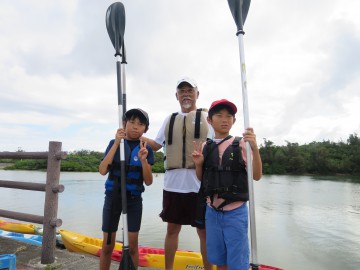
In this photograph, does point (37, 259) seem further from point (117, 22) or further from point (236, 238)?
point (117, 22)

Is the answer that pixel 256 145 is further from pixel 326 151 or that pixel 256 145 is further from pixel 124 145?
pixel 326 151

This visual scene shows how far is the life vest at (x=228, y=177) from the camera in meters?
2.23

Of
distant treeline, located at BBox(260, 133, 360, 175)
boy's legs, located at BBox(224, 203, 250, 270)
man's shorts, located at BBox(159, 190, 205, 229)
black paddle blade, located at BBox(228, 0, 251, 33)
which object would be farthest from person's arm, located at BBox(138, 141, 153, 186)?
distant treeline, located at BBox(260, 133, 360, 175)

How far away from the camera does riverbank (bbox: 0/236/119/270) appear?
3.23m

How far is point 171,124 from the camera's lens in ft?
9.53

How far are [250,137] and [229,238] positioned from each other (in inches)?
29.8

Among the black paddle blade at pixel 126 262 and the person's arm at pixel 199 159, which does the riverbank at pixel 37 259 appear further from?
the person's arm at pixel 199 159

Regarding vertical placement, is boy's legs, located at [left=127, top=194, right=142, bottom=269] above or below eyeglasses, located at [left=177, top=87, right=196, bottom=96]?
below

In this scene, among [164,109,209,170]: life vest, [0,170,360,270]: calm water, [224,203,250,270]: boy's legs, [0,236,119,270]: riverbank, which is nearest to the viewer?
[224,203,250,270]: boy's legs

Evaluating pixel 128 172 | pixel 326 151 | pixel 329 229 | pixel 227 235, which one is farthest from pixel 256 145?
pixel 326 151

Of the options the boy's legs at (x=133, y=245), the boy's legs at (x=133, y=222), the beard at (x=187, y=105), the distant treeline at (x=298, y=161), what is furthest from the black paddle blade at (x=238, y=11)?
the distant treeline at (x=298, y=161)

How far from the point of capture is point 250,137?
2170 mm

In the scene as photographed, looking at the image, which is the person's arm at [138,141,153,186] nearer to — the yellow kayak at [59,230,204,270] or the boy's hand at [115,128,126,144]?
the boy's hand at [115,128,126,144]

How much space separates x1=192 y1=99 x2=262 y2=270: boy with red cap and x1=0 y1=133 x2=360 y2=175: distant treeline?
5080 centimetres
